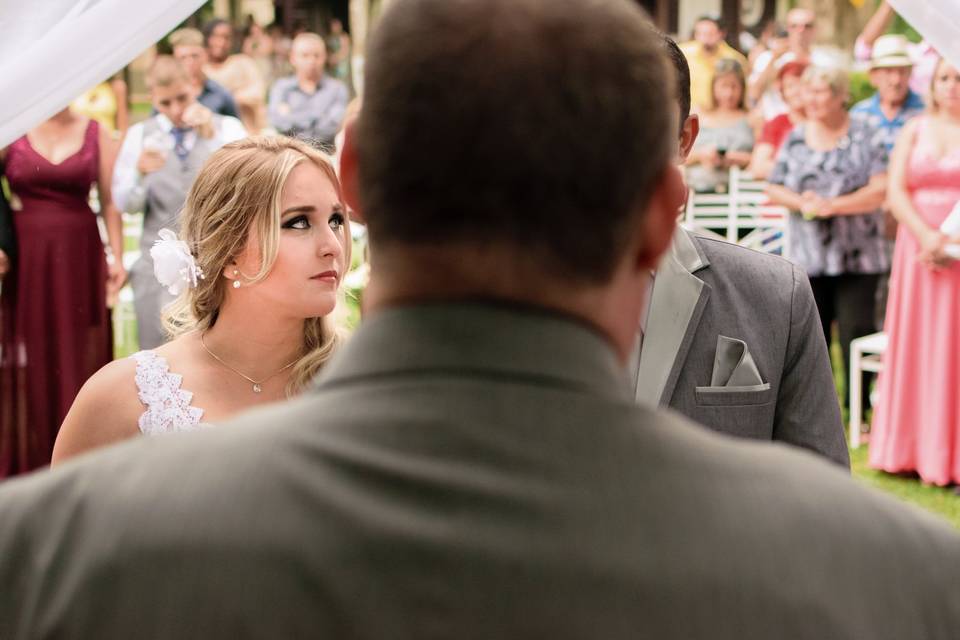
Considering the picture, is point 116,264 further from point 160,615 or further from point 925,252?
point 160,615

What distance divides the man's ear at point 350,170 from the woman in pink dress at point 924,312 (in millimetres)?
5449

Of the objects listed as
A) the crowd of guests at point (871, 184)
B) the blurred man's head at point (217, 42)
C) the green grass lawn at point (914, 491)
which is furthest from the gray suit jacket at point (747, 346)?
the blurred man's head at point (217, 42)

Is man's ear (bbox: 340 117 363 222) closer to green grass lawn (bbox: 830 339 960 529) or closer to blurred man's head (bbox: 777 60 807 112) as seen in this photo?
green grass lawn (bbox: 830 339 960 529)

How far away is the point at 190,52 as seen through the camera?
7.02 metres

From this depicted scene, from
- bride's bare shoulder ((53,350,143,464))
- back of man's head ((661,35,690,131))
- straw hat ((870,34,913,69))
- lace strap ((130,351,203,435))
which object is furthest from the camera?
straw hat ((870,34,913,69))

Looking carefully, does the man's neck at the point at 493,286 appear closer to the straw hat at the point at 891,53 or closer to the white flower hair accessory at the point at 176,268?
the white flower hair accessory at the point at 176,268

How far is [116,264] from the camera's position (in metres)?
6.54

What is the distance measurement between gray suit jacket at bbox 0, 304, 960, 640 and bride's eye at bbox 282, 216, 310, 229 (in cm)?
226

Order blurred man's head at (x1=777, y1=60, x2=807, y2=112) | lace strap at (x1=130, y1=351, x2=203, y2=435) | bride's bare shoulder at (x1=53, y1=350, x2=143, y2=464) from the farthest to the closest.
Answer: blurred man's head at (x1=777, y1=60, x2=807, y2=112) < lace strap at (x1=130, y1=351, x2=203, y2=435) < bride's bare shoulder at (x1=53, y1=350, x2=143, y2=464)

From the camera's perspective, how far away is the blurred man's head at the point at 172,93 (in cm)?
645

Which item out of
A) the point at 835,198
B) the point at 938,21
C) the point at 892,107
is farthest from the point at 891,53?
the point at 938,21

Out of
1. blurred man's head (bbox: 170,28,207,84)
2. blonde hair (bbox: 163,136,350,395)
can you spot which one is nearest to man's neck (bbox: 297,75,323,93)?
blurred man's head (bbox: 170,28,207,84)

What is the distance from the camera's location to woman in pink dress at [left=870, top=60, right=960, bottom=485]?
5.99 metres

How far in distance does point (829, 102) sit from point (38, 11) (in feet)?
16.7
